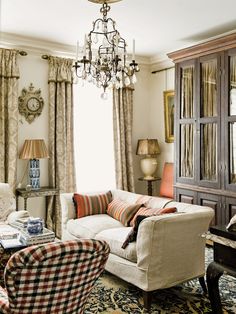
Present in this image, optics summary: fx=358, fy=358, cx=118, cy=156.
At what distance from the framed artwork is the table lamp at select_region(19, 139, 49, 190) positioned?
6.84 feet

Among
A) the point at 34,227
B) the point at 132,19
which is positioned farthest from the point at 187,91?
the point at 34,227

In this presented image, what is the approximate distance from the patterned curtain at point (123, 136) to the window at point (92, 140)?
0.33ft

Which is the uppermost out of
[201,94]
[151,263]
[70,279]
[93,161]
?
[201,94]

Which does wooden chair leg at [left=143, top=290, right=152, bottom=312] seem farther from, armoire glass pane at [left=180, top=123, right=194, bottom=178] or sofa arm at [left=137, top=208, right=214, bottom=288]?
armoire glass pane at [left=180, top=123, right=194, bottom=178]

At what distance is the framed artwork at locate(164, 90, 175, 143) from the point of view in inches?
226

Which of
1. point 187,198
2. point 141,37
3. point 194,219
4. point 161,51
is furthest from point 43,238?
point 161,51

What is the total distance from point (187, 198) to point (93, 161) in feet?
5.48

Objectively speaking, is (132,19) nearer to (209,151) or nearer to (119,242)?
(209,151)

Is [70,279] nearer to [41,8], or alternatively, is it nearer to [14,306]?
[14,306]

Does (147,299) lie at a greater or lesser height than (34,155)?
lesser

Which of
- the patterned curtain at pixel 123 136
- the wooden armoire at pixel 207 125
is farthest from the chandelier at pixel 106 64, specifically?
the patterned curtain at pixel 123 136

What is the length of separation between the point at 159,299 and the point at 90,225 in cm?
112

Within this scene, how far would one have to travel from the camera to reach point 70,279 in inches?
70.1

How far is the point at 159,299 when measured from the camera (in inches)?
121
